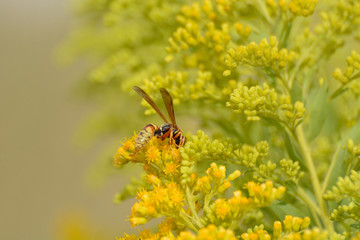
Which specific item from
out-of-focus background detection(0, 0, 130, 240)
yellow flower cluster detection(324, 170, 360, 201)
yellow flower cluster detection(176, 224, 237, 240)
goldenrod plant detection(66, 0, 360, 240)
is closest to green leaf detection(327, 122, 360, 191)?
goldenrod plant detection(66, 0, 360, 240)

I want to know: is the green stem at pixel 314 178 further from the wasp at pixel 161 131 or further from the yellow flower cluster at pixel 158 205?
the yellow flower cluster at pixel 158 205

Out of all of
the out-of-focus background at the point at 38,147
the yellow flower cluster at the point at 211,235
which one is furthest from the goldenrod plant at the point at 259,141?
the out-of-focus background at the point at 38,147

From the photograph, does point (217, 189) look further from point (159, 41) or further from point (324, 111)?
point (159, 41)

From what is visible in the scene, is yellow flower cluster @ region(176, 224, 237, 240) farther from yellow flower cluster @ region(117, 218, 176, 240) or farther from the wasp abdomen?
the wasp abdomen

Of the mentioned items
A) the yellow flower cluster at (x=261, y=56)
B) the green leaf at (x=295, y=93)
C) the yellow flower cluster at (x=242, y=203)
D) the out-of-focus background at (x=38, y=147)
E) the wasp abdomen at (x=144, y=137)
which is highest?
the out-of-focus background at (x=38, y=147)

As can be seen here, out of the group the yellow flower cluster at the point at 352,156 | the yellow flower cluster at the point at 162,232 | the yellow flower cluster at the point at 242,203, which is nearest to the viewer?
the yellow flower cluster at the point at 242,203
